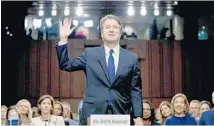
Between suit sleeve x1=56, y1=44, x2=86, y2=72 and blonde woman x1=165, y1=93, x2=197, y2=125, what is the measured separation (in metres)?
0.57

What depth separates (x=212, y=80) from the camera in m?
2.81

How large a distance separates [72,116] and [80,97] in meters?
0.13

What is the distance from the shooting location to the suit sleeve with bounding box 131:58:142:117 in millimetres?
2721

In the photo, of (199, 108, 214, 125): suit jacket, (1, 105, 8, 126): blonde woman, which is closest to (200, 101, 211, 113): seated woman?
(199, 108, 214, 125): suit jacket

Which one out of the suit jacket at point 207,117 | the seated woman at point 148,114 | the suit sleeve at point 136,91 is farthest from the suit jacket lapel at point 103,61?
the suit jacket at point 207,117

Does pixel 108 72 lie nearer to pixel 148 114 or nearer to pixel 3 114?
pixel 148 114

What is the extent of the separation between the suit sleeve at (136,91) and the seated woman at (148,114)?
0.04 metres

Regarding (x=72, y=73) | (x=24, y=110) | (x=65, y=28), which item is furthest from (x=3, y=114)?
(x=65, y=28)

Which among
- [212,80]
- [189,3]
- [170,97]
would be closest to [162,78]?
[170,97]

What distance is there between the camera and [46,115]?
9.07 feet

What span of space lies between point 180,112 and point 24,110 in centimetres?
91

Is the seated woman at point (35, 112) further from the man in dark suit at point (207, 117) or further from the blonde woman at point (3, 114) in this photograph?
the man in dark suit at point (207, 117)

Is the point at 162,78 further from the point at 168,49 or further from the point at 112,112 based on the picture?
the point at 112,112

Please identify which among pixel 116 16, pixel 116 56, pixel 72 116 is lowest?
pixel 72 116
